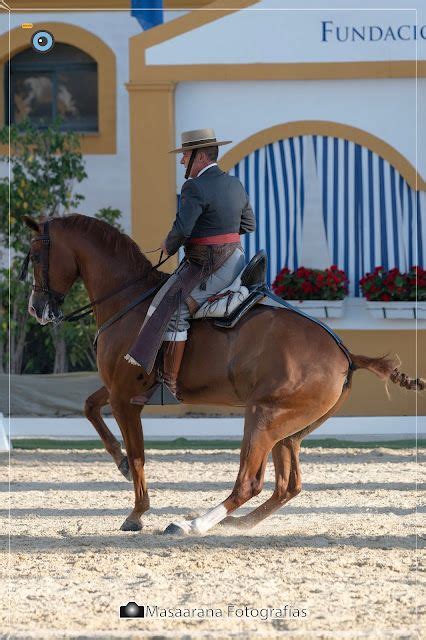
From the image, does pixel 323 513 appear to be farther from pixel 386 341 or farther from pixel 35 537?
pixel 386 341

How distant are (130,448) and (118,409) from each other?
24 centimetres

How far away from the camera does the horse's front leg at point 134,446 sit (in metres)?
7.18

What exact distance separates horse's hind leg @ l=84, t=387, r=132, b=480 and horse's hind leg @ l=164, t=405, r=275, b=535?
2.88 ft

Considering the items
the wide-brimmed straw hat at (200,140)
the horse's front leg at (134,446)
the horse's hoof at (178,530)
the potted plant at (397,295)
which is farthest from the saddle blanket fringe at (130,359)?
the potted plant at (397,295)

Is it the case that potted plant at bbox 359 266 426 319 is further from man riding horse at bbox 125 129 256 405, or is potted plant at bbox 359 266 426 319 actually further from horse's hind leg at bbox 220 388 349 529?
man riding horse at bbox 125 129 256 405

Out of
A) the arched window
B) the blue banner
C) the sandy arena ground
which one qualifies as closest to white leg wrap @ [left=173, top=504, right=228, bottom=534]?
the sandy arena ground

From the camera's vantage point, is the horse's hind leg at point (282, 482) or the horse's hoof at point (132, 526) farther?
the horse's hoof at point (132, 526)

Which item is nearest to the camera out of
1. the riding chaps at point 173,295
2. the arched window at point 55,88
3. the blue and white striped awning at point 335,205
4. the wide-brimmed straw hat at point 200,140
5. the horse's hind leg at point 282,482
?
the riding chaps at point 173,295

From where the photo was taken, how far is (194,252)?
7023mm

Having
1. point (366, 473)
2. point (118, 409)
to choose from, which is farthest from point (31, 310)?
point (366, 473)

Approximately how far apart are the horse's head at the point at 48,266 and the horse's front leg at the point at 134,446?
70 cm

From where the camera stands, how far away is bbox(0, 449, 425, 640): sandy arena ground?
5035mm

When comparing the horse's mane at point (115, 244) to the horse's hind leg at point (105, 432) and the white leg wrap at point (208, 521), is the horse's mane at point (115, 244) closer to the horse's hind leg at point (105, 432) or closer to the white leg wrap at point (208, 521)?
the horse's hind leg at point (105, 432)

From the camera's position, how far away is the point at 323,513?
796cm
